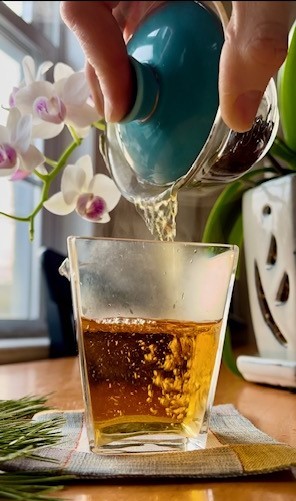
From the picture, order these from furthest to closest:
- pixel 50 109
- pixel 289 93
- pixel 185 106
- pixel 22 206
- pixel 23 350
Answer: pixel 22 206, pixel 23 350, pixel 289 93, pixel 50 109, pixel 185 106

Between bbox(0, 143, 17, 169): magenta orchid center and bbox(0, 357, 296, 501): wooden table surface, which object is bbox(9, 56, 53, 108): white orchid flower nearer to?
bbox(0, 143, 17, 169): magenta orchid center

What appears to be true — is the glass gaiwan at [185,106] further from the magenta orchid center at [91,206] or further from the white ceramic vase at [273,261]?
the white ceramic vase at [273,261]

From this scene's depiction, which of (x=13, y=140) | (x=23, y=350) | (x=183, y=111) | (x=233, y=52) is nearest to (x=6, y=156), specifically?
(x=13, y=140)

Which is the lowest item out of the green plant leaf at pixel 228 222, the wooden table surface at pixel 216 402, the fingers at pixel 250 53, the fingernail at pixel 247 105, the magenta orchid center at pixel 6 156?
the wooden table surface at pixel 216 402

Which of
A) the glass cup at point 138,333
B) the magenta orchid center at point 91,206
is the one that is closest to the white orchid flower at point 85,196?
the magenta orchid center at point 91,206

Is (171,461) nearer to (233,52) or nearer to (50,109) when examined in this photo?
(233,52)

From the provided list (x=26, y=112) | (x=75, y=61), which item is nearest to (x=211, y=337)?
(x=26, y=112)

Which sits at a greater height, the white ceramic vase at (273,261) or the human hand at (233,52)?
the human hand at (233,52)
